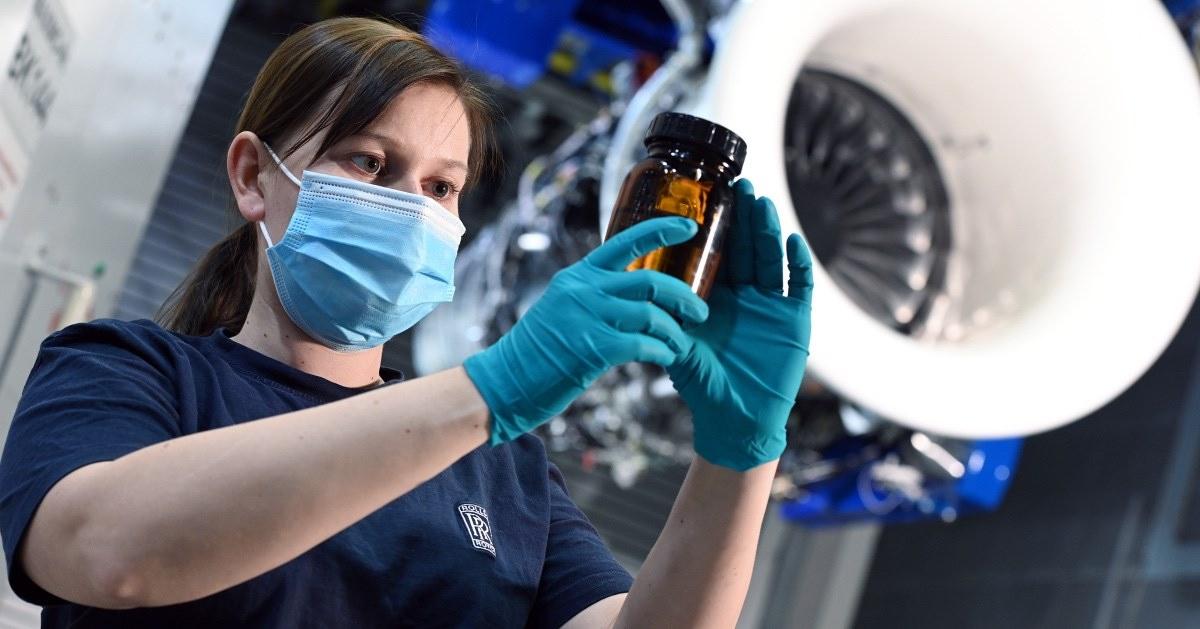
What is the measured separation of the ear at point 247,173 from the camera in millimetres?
1354

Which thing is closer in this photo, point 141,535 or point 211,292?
point 141,535

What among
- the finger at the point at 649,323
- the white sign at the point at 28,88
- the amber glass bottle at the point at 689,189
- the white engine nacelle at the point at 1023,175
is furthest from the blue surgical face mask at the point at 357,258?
the white engine nacelle at the point at 1023,175

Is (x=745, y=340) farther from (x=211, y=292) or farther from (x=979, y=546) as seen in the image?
(x=979, y=546)

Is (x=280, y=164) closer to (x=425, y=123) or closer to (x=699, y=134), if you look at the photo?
(x=425, y=123)

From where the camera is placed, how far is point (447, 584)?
1.19 meters

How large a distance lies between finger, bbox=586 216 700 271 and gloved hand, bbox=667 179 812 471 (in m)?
0.10

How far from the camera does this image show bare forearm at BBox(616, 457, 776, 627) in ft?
3.57

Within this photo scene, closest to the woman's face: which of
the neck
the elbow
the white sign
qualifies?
the neck

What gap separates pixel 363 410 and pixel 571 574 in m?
0.46

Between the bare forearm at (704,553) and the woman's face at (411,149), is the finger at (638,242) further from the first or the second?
the woman's face at (411,149)

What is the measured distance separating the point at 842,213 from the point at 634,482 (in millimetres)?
2961

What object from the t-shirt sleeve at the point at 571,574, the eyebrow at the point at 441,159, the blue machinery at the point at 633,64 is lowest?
the blue machinery at the point at 633,64

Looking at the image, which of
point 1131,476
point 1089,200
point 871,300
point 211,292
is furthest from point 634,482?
point 211,292

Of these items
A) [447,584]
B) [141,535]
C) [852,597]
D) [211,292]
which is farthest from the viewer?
[852,597]
